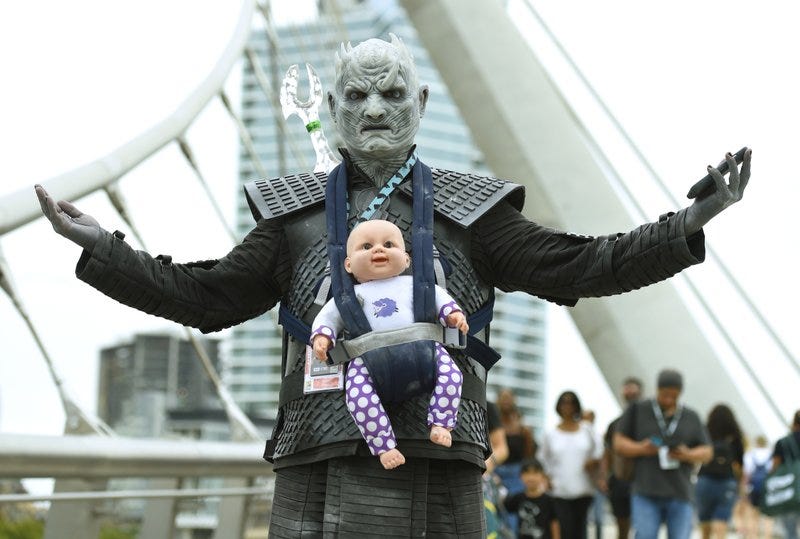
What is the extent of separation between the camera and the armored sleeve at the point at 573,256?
11.1ft

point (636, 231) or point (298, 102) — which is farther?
point (298, 102)

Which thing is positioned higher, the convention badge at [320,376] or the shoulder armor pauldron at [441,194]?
the shoulder armor pauldron at [441,194]

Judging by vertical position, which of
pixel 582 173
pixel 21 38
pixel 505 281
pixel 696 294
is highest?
pixel 582 173

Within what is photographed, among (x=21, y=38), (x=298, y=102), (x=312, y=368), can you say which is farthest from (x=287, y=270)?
(x=21, y=38)

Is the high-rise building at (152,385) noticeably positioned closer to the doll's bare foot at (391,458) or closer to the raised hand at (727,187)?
the doll's bare foot at (391,458)

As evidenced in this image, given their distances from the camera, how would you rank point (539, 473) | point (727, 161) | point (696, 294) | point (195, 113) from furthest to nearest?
point (696, 294) → point (539, 473) → point (195, 113) → point (727, 161)

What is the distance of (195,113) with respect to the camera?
7480mm

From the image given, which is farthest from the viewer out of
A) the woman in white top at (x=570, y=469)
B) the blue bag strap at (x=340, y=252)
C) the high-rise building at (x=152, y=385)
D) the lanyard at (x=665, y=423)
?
the woman in white top at (x=570, y=469)

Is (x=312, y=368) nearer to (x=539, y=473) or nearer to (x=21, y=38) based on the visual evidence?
(x=21, y=38)

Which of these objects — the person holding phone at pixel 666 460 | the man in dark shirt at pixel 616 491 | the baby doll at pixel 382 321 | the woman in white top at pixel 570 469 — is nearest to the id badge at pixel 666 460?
the person holding phone at pixel 666 460

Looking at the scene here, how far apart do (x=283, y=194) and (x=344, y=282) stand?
15.4 inches

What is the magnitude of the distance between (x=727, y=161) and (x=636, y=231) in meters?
0.29

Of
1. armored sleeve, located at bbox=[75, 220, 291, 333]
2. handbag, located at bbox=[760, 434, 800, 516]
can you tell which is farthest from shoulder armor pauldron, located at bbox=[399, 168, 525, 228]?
handbag, located at bbox=[760, 434, 800, 516]

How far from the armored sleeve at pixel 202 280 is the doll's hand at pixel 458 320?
0.52 metres
